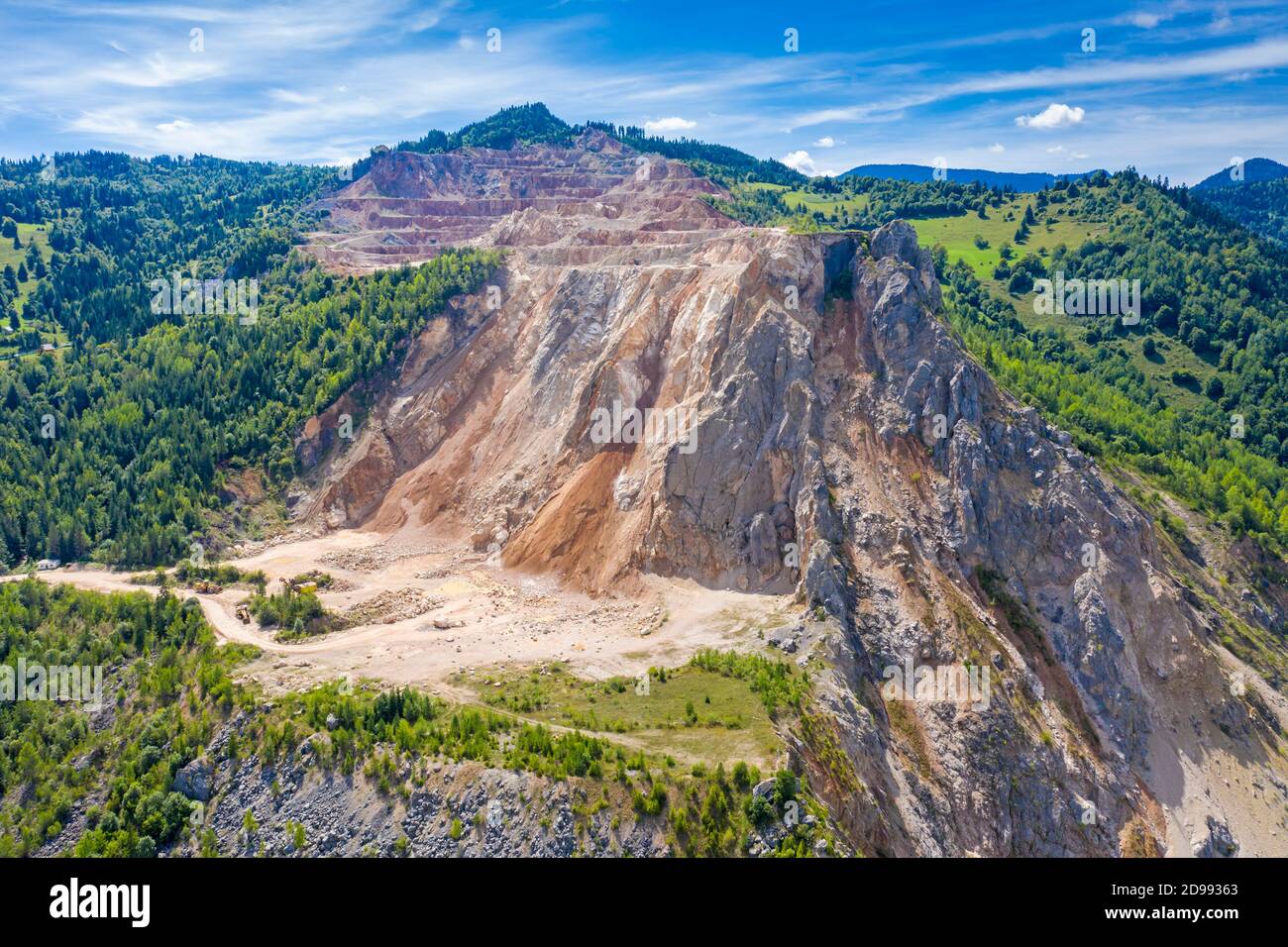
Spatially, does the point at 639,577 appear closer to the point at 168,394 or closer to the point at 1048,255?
the point at 168,394

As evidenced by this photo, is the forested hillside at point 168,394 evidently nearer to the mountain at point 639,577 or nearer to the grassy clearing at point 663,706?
the mountain at point 639,577

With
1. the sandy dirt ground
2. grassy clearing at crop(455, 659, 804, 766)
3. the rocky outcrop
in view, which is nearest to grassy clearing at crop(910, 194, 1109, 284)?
the sandy dirt ground

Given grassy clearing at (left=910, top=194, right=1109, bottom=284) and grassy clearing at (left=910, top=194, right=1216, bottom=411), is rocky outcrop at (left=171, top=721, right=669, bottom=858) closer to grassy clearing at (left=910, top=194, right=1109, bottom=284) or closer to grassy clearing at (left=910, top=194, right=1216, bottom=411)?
grassy clearing at (left=910, top=194, right=1216, bottom=411)

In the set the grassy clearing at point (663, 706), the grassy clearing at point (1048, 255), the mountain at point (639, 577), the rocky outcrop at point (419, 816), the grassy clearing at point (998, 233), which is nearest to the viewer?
the rocky outcrop at point (419, 816)

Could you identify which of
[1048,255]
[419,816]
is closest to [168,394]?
[419,816]

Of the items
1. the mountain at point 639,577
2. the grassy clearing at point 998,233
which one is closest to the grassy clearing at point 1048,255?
the grassy clearing at point 998,233
